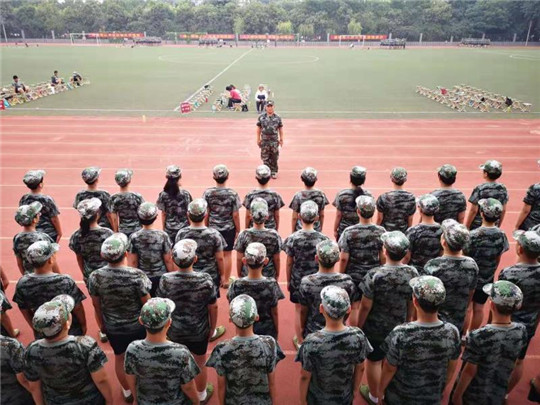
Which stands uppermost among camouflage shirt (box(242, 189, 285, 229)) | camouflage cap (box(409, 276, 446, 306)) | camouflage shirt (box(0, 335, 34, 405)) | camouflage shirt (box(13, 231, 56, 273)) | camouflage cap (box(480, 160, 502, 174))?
camouflage cap (box(480, 160, 502, 174))

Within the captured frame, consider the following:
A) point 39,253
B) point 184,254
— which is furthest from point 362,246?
point 39,253

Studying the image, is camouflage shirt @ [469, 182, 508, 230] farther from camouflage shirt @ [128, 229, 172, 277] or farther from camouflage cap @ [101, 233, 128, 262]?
camouflage cap @ [101, 233, 128, 262]

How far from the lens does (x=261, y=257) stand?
12.0 ft

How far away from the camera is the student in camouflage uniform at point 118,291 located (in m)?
3.84

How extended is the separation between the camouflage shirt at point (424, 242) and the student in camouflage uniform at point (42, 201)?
482 cm

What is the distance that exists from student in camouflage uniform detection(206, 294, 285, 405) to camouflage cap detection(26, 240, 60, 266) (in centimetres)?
183

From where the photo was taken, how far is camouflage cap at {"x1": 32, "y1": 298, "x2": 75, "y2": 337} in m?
2.85

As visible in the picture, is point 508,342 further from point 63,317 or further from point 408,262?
point 63,317

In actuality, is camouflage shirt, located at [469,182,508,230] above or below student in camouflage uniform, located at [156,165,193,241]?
above

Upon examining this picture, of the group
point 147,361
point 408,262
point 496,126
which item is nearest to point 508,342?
point 408,262

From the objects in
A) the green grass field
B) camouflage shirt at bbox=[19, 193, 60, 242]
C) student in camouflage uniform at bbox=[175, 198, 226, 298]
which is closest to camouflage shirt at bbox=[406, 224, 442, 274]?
student in camouflage uniform at bbox=[175, 198, 226, 298]

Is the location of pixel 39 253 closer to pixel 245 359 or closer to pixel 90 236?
pixel 90 236

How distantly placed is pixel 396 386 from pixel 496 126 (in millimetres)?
16217

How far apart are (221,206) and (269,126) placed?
15.2ft
